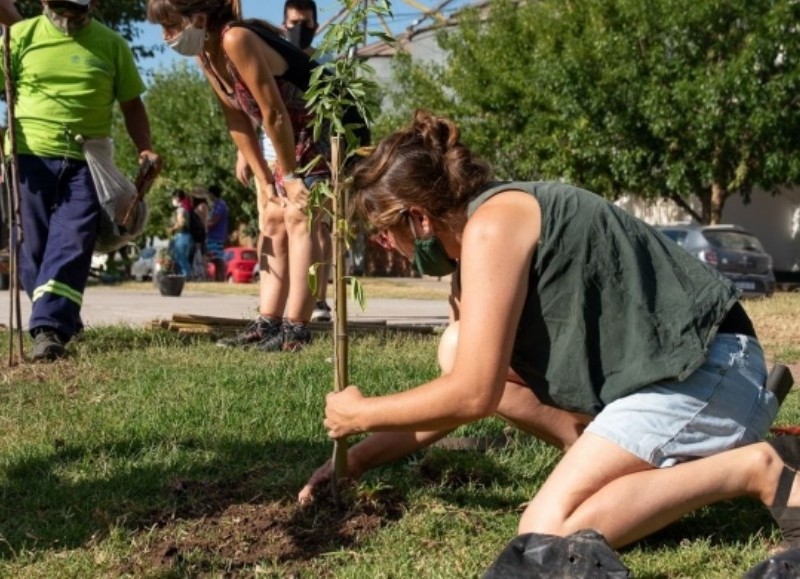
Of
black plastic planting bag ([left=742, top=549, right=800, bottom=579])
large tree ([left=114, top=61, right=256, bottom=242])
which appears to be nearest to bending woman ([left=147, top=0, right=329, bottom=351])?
black plastic planting bag ([left=742, top=549, right=800, bottom=579])

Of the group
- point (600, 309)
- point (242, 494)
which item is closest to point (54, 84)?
point (242, 494)

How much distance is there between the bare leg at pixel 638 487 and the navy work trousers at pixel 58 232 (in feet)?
13.4

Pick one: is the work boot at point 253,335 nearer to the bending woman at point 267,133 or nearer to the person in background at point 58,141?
the bending woman at point 267,133

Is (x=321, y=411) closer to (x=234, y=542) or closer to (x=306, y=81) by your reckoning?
(x=234, y=542)

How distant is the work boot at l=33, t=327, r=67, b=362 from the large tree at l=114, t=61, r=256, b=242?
31696 mm

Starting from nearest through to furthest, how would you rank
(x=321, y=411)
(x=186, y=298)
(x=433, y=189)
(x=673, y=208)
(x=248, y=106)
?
1. (x=433, y=189)
2. (x=321, y=411)
3. (x=248, y=106)
4. (x=186, y=298)
5. (x=673, y=208)

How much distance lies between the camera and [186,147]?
4228 centimetres

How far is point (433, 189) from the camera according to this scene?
3436 millimetres

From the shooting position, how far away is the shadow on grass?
3.64 meters

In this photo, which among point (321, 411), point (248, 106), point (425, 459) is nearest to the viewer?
point (425, 459)

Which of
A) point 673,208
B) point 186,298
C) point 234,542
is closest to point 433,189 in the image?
point 234,542

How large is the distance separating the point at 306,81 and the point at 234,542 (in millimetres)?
3666

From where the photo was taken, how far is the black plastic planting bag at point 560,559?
301 cm

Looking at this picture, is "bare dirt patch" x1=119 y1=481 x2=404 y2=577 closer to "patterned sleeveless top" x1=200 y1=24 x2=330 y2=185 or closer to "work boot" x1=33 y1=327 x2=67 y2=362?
"work boot" x1=33 y1=327 x2=67 y2=362
